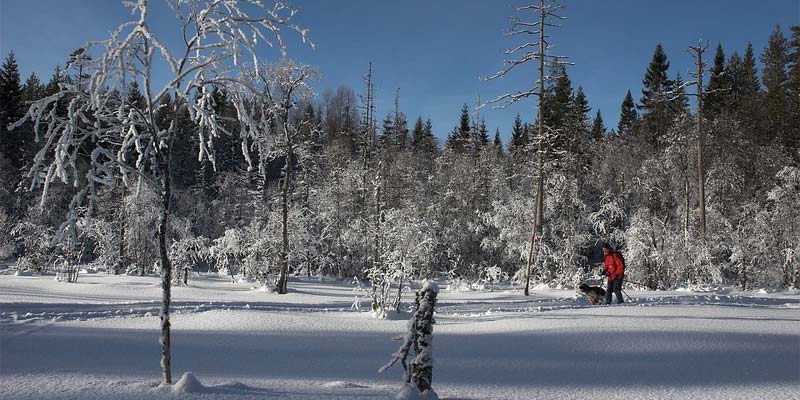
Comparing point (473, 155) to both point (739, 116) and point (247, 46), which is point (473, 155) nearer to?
point (739, 116)

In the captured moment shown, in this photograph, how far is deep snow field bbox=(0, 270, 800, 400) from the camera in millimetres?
5242

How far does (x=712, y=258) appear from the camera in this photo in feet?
71.4

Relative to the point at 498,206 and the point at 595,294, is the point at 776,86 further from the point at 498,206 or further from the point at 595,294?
the point at 595,294

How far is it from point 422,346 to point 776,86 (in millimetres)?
41092

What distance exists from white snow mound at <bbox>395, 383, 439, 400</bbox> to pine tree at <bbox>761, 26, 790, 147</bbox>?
31828 mm

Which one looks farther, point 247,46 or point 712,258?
point 712,258

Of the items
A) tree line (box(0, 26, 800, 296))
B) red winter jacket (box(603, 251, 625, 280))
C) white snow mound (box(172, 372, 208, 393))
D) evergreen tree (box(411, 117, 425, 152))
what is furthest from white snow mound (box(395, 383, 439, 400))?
evergreen tree (box(411, 117, 425, 152))

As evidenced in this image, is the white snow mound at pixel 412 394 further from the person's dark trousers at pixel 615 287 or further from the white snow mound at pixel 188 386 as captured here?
the person's dark trousers at pixel 615 287

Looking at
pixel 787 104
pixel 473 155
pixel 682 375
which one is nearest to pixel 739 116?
pixel 787 104

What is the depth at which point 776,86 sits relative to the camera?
34.6 meters

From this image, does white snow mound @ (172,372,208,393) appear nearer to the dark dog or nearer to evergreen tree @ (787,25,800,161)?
the dark dog

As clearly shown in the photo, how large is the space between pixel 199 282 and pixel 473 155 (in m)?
27.9

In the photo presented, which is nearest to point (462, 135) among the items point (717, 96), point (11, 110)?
point (717, 96)

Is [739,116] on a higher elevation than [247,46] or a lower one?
higher
